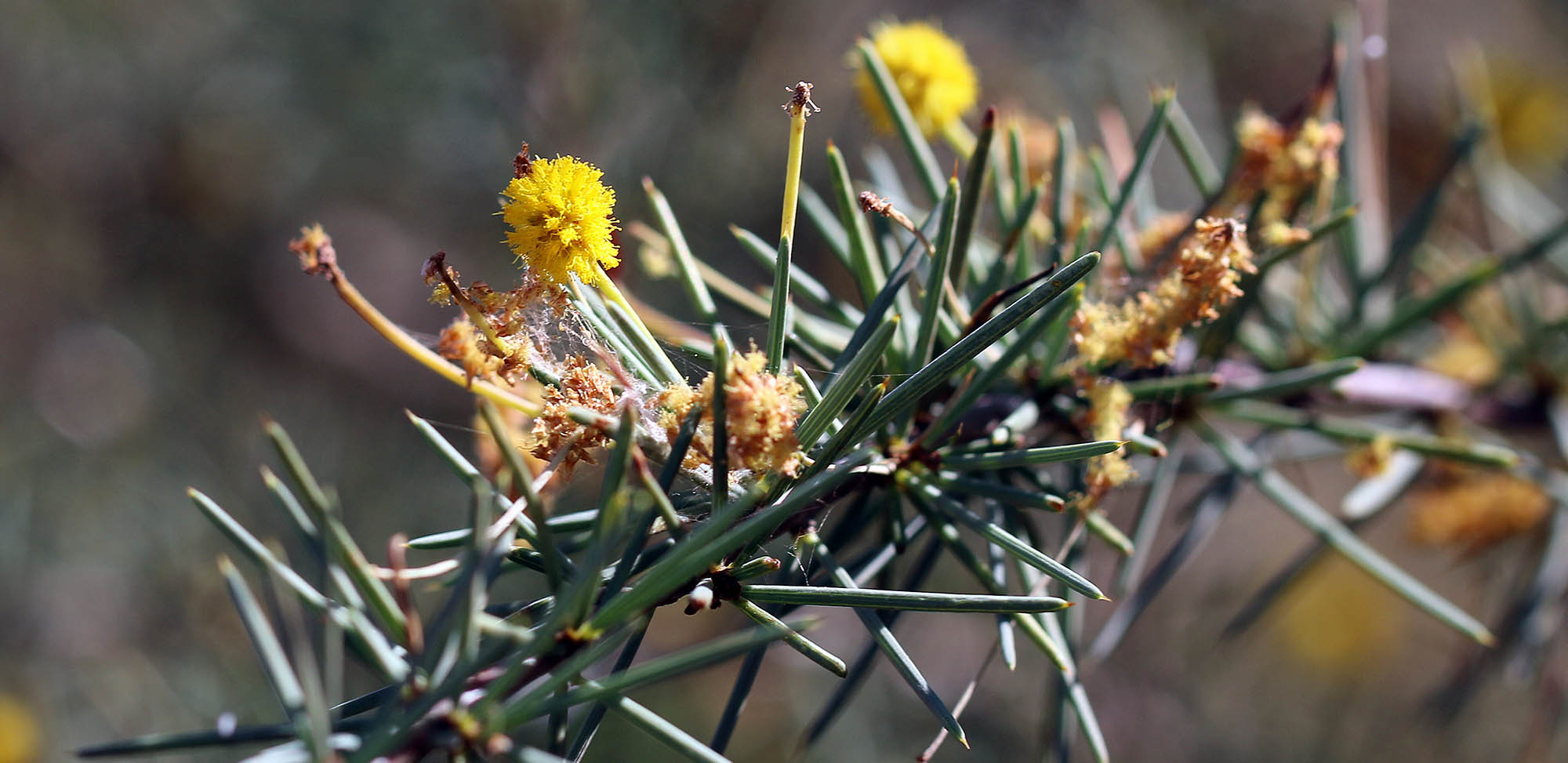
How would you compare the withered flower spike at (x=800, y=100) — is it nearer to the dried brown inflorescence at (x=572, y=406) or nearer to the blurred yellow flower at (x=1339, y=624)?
the dried brown inflorescence at (x=572, y=406)

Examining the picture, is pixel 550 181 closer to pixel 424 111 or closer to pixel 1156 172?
pixel 424 111

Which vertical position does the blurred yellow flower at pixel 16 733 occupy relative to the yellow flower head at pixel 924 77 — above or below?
below

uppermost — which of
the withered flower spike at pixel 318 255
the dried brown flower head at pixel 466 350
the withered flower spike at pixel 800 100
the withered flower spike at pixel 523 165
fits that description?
the withered flower spike at pixel 800 100

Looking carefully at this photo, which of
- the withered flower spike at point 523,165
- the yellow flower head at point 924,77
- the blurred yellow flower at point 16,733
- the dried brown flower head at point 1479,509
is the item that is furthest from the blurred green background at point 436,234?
the withered flower spike at point 523,165

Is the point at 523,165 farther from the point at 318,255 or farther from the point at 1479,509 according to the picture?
the point at 1479,509

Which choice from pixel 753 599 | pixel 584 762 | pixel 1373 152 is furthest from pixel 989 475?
pixel 584 762

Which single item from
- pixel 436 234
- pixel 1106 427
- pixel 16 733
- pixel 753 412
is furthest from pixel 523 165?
pixel 436 234
